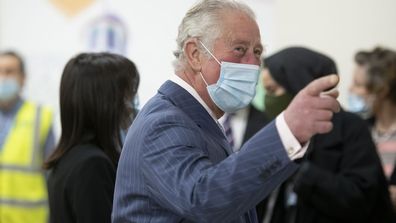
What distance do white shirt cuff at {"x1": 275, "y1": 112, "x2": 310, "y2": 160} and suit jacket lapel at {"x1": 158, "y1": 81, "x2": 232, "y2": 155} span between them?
0.28 m

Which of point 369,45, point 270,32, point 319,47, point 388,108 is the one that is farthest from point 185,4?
point 388,108

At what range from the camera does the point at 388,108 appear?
11.0 feet

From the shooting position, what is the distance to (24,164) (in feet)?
11.3

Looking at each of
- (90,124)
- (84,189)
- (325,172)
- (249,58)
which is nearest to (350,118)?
(325,172)

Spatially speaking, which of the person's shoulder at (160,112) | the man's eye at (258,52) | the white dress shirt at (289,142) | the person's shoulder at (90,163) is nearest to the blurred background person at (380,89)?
the person's shoulder at (90,163)

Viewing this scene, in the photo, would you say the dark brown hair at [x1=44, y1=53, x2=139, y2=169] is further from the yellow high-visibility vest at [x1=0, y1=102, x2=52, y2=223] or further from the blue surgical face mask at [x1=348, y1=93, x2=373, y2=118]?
the blue surgical face mask at [x1=348, y1=93, x2=373, y2=118]

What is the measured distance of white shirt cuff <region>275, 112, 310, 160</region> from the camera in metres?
1.18

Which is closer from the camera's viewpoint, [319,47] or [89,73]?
[89,73]

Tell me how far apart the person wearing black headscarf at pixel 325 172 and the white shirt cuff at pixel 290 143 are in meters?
1.43

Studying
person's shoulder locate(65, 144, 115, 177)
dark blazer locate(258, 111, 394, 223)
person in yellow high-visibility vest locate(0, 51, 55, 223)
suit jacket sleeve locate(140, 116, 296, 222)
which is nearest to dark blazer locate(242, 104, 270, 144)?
dark blazer locate(258, 111, 394, 223)

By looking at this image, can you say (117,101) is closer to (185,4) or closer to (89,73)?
(89,73)

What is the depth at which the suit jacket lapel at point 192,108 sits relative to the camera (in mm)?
1438

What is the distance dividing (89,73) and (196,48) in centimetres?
61

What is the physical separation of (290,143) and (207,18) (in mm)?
408
